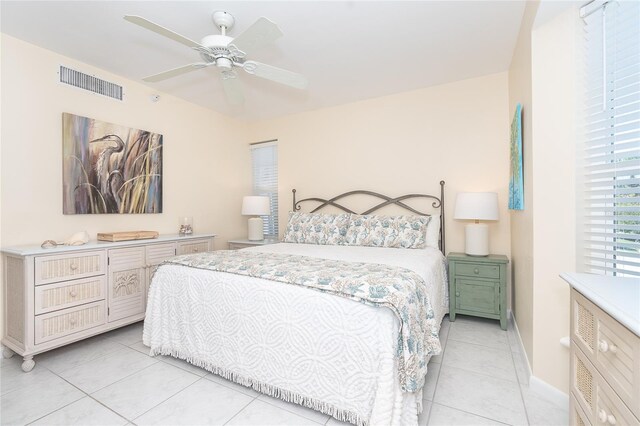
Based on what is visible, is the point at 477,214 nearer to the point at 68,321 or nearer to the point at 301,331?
the point at 301,331

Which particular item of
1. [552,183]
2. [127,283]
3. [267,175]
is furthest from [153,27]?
[267,175]

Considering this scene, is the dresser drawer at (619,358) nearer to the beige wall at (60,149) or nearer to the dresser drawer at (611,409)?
the dresser drawer at (611,409)

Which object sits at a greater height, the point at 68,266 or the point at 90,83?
the point at 90,83

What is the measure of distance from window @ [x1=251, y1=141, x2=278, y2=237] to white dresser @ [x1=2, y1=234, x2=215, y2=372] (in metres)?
1.92

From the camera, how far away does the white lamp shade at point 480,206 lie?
9.17 ft

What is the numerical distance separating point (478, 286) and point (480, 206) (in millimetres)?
766

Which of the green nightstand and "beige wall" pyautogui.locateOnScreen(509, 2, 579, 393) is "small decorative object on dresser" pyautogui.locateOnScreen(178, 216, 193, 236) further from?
"beige wall" pyautogui.locateOnScreen(509, 2, 579, 393)

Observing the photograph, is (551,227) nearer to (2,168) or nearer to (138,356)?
(138,356)

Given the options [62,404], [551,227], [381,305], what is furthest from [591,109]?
[62,404]

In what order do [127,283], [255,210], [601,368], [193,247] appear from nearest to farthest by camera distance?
1. [601,368]
2. [127,283]
3. [193,247]
4. [255,210]

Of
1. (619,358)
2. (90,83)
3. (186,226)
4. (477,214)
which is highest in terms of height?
(90,83)

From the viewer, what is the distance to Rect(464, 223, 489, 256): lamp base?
2.89 m

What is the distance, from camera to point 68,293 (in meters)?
2.32

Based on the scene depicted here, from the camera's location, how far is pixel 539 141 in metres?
1.72
